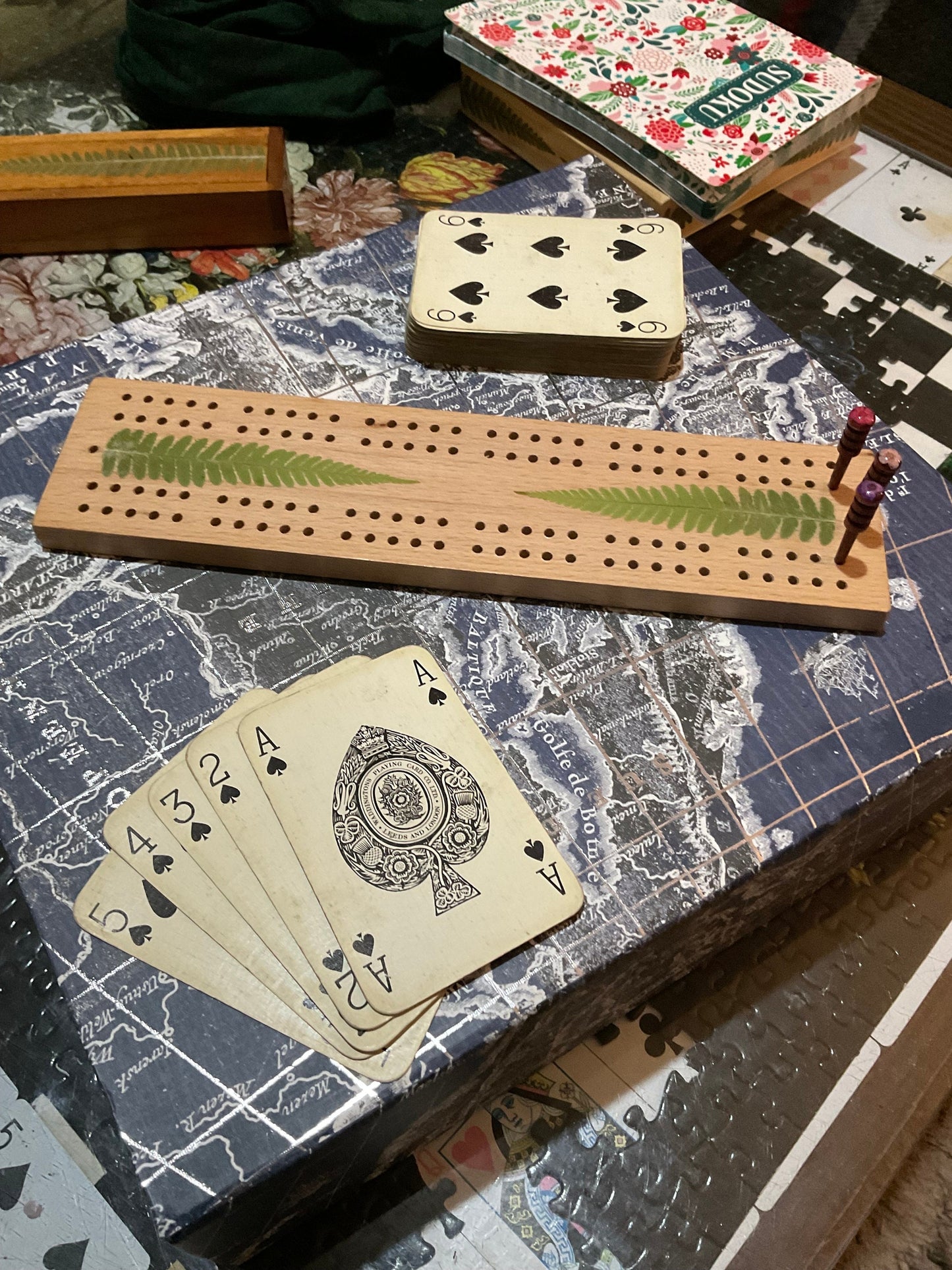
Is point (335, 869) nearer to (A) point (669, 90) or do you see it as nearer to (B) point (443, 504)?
(B) point (443, 504)

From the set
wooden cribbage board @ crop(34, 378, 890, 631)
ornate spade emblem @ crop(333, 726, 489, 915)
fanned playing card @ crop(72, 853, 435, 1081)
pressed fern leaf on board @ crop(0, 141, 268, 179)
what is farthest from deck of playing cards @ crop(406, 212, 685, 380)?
fanned playing card @ crop(72, 853, 435, 1081)

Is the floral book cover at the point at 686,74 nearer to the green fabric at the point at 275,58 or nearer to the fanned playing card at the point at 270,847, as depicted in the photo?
the green fabric at the point at 275,58

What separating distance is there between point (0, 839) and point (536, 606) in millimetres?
586

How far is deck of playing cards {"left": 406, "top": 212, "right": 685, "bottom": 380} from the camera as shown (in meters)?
1.16

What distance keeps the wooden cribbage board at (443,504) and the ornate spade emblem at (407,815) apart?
0.21m

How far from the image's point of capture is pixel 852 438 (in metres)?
1.02

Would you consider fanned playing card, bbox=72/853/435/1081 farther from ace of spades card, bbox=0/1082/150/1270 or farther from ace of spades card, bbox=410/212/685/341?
ace of spades card, bbox=410/212/685/341

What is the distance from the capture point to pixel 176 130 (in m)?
1.46

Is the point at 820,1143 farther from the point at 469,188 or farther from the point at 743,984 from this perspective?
the point at 469,188

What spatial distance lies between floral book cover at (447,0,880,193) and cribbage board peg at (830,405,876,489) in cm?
57

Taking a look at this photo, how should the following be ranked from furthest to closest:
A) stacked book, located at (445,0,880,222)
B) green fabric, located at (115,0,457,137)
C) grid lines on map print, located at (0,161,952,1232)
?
green fabric, located at (115,0,457,137)
stacked book, located at (445,0,880,222)
grid lines on map print, located at (0,161,952,1232)

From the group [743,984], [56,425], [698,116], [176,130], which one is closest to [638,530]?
[743,984]

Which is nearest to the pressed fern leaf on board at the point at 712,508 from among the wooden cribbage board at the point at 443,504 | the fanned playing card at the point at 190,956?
the wooden cribbage board at the point at 443,504

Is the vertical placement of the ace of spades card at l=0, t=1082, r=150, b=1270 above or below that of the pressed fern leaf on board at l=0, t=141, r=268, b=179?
below
